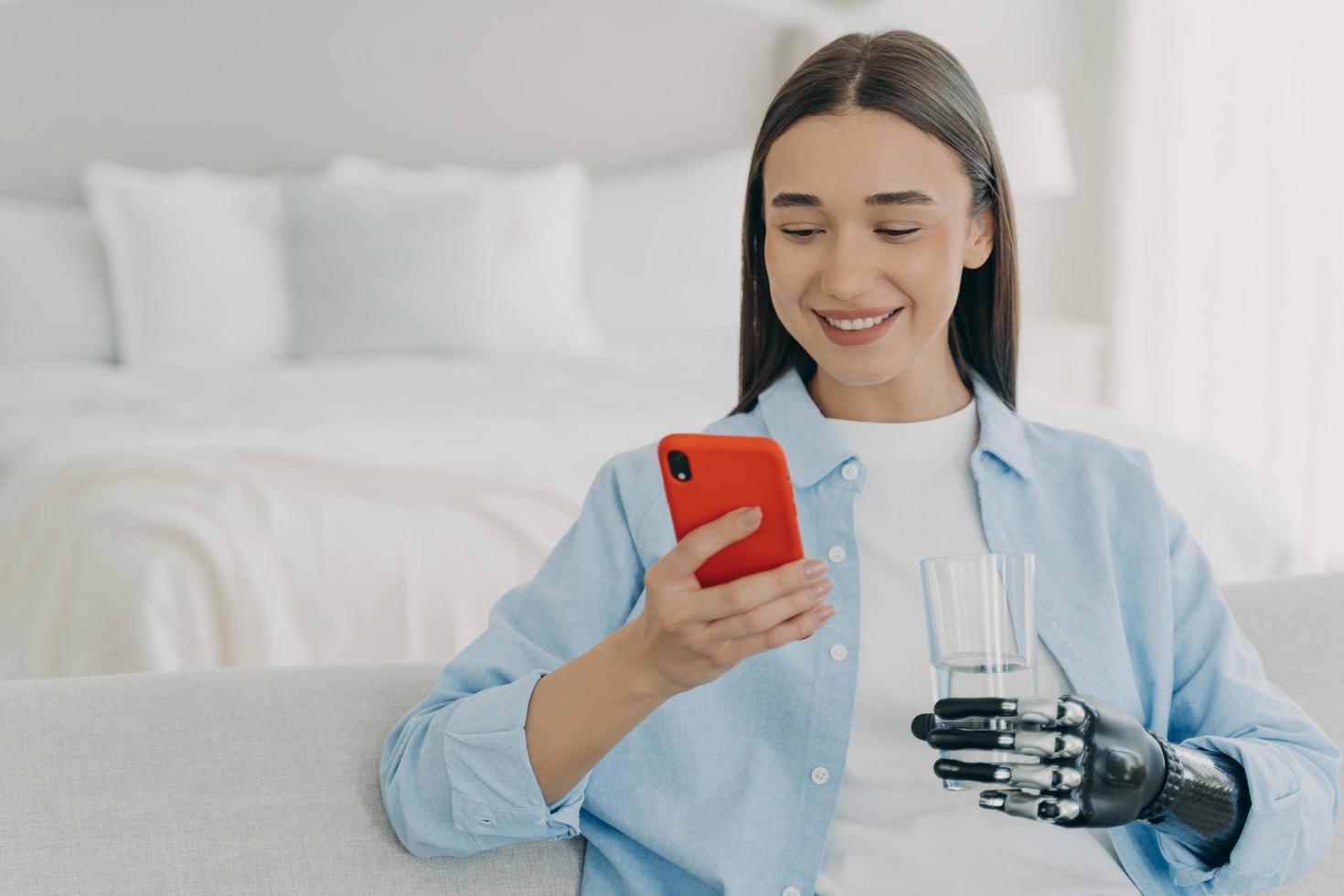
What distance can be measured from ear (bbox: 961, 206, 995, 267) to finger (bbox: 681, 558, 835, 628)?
48 cm

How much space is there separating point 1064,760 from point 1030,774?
0.08ft

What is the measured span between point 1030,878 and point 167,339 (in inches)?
113

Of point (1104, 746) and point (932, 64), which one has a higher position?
point (932, 64)

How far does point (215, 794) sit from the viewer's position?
1.13 metres

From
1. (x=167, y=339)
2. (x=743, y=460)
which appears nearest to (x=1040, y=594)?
(x=743, y=460)

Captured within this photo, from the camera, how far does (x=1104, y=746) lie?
992mm

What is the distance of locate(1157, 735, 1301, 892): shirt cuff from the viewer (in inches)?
42.6

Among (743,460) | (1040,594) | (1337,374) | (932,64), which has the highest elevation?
(932,64)

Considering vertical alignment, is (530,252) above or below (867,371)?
below

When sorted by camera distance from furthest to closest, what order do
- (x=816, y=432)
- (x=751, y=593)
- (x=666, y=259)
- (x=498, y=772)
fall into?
(x=666, y=259)
(x=816, y=432)
(x=498, y=772)
(x=751, y=593)

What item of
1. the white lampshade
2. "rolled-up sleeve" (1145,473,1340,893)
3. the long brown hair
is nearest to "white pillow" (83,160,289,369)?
the white lampshade

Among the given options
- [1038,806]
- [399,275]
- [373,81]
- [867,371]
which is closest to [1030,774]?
[1038,806]

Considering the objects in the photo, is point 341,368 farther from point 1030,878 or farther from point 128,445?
point 1030,878

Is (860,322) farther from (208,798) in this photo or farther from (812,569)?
(208,798)
